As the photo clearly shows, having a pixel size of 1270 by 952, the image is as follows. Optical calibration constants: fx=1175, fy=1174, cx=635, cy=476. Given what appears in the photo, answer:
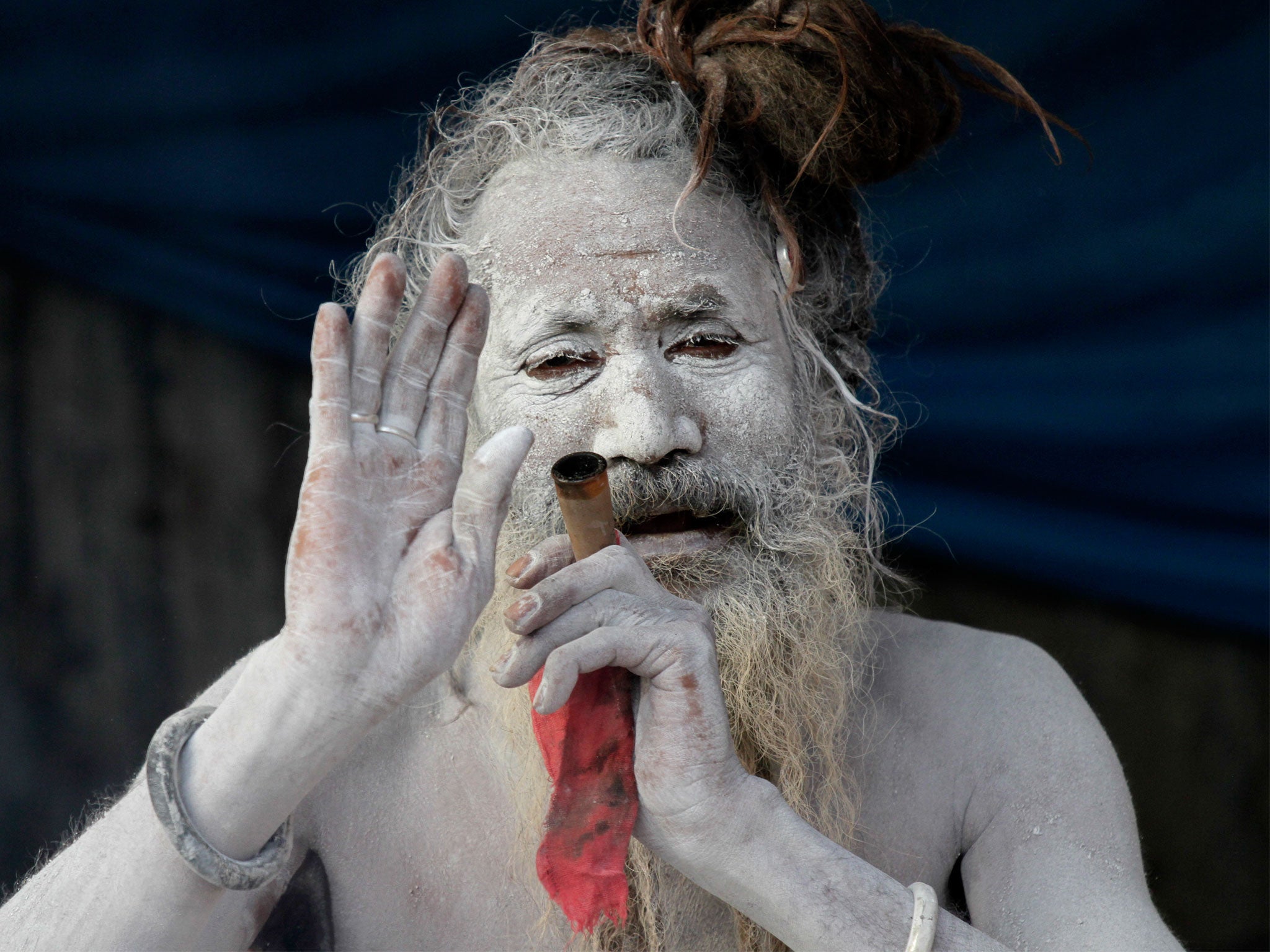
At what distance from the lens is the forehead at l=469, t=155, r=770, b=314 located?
173 centimetres

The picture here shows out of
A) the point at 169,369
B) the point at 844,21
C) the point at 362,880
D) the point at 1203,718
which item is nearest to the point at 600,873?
the point at 362,880

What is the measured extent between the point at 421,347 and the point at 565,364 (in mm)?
457

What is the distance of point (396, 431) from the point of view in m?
1.24

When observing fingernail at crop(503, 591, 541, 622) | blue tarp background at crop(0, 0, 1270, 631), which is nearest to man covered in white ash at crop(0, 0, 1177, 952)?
fingernail at crop(503, 591, 541, 622)

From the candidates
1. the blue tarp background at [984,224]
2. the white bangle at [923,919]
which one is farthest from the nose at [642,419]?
the blue tarp background at [984,224]

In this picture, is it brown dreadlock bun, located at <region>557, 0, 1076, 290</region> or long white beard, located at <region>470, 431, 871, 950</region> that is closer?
long white beard, located at <region>470, 431, 871, 950</region>

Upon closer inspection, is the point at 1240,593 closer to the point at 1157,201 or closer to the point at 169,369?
the point at 1157,201

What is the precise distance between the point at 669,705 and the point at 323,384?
53 cm

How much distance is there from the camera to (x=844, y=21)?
5.85 feet

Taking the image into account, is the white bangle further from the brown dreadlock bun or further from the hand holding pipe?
the brown dreadlock bun

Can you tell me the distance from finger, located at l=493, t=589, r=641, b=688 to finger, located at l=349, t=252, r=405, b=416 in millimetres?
303

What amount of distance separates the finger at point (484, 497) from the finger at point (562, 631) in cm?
12

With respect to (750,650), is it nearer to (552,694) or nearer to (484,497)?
(552,694)

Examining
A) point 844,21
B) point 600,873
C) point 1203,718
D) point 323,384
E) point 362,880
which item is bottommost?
point 1203,718
